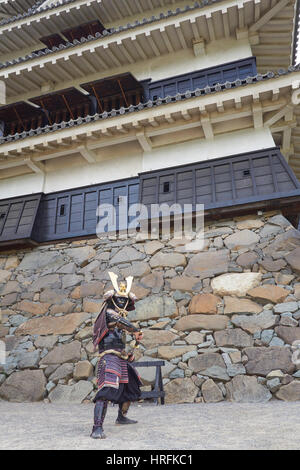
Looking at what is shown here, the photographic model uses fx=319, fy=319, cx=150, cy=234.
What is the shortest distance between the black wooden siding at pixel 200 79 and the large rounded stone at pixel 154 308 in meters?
6.37

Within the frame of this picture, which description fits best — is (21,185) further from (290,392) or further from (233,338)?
(290,392)

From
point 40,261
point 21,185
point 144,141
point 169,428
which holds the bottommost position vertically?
point 169,428

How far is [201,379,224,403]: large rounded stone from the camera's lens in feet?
17.7

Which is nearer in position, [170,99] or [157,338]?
[157,338]

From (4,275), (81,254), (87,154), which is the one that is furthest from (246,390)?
(87,154)

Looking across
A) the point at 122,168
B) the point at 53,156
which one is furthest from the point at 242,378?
the point at 53,156

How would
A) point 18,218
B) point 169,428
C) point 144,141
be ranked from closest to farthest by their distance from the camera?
point 169,428 < point 144,141 < point 18,218

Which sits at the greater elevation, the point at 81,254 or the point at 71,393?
the point at 81,254

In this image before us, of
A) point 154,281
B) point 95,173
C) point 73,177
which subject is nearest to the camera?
point 154,281

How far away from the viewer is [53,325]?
7.24m

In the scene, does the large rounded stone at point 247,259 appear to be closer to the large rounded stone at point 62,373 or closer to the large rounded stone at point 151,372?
the large rounded stone at point 151,372

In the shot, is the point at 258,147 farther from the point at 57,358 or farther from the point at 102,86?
the point at 57,358

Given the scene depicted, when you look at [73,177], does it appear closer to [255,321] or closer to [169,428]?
[255,321]

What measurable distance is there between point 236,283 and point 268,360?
1555mm
